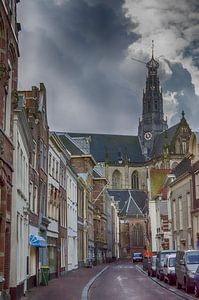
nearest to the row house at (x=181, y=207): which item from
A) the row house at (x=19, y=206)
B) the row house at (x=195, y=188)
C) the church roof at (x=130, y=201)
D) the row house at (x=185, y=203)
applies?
the row house at (x=185, y=203)

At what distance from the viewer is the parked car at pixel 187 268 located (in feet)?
79.1

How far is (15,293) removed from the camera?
64.0 ft

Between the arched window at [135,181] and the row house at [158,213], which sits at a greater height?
the arched window at [135,181]

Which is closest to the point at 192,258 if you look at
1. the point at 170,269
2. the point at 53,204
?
the point at 170,269

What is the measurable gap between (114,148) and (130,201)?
925 inches

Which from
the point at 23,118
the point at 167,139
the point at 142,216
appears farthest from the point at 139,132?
the point at 23,118

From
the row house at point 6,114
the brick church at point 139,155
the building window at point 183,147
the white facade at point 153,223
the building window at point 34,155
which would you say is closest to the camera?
the row house at point 6,114

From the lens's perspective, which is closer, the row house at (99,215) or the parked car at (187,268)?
the parked car at (187,268)

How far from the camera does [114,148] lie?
143 metres

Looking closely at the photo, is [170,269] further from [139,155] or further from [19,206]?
[139,155]

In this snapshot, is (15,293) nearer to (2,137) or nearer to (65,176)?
(2,137)

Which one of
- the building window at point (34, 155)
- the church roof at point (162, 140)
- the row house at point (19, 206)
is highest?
the church roof at point (162, 140)

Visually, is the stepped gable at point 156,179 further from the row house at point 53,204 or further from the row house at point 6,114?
the row house at point 6,114

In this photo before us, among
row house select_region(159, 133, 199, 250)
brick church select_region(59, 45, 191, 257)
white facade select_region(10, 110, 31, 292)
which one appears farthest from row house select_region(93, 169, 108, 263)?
white facade select_region(10, 110, 31, 292)
